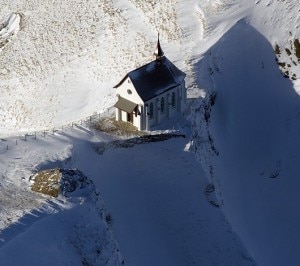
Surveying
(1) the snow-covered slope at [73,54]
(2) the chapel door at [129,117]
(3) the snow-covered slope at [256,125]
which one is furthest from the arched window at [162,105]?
(1) the snow-covered slope at [73,54]

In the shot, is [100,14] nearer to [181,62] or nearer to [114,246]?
[181,62]

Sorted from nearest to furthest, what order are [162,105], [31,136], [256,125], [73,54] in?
[31,136]
[162,105]
[256,125]
[73,54]

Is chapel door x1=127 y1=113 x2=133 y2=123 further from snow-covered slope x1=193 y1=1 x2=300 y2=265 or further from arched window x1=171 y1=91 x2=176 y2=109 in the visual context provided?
snow-covered slope x1=193 y1=1 x2=300 y2=265

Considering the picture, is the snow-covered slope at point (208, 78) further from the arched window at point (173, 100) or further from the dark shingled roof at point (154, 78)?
the dark shingled roof at point (154, 78)

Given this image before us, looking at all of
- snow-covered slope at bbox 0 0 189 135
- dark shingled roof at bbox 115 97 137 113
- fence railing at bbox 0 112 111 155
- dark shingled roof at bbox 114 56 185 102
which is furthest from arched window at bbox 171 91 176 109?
snow-covered slope at bbox 0 0 189 135

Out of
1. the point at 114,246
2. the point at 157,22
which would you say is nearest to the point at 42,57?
the point at 157,22

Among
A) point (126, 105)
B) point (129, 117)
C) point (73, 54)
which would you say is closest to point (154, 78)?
point (126, 105)

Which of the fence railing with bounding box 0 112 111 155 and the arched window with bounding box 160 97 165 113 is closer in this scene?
the fence railing with bounding box 0 112 111 155

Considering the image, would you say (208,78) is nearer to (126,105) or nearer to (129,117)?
(129,117)
